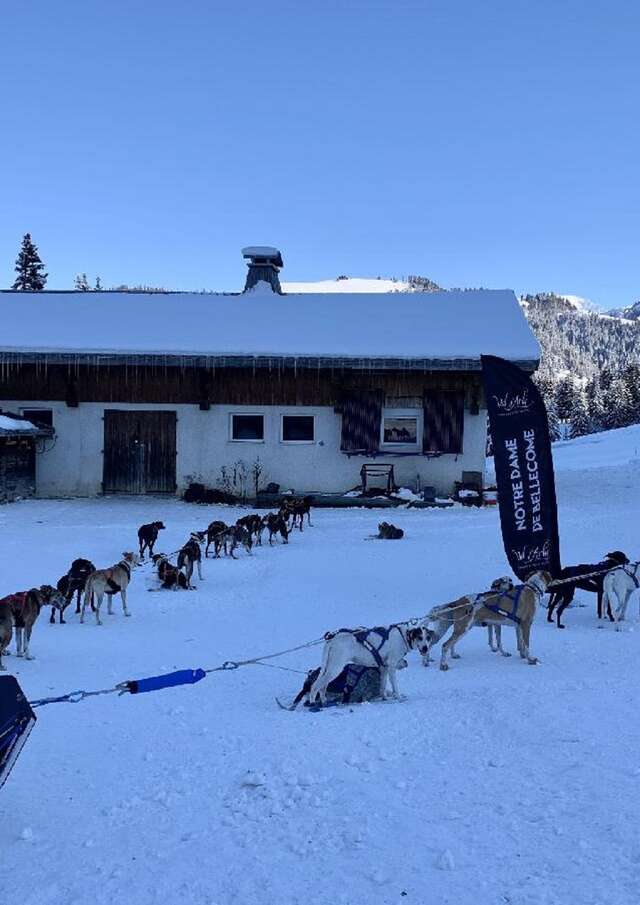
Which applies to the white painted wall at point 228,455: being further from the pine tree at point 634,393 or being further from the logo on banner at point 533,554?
the pine tree at point 634,393

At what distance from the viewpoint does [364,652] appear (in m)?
5.87

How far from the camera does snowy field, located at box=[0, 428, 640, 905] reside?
3.44 meters

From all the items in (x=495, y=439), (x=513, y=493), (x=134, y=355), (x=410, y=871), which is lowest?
(x=410, y=871)

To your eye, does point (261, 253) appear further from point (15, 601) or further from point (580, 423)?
point (580, 423)

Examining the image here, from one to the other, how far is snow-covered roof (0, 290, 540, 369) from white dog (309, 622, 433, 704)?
13139 millimetres

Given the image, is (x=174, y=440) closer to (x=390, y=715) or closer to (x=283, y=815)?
(x=390, y=715)

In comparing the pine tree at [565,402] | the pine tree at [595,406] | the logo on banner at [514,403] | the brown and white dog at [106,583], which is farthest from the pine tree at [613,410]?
the brown and white dog at [106,583]

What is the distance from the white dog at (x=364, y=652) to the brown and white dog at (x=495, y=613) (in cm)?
116

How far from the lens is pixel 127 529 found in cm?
1474

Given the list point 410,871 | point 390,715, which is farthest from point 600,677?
point 410,871

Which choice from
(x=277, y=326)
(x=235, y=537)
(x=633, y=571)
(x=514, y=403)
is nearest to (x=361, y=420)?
(x=277, y=326)

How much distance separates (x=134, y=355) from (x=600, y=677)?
15183 millimetres

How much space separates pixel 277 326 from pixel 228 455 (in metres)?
4.52

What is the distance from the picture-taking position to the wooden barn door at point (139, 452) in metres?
19.8
